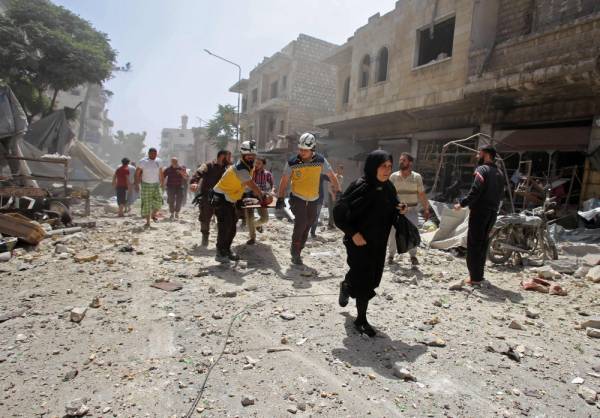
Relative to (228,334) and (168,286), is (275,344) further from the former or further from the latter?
(168,286)

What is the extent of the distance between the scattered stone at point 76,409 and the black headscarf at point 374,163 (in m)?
2.25

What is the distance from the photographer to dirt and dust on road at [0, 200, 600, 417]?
6.70ft

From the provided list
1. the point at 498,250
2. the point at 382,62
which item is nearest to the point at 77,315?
the point at 498,250

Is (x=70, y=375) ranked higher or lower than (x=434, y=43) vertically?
lower

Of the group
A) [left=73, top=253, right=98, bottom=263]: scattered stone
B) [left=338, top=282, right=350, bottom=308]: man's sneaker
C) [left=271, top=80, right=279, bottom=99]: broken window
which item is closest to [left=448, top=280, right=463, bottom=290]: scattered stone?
[left=338, top=282, right=350, bottom=308]: man's sneaker

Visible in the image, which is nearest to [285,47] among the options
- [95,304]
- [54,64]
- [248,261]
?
[54,64]

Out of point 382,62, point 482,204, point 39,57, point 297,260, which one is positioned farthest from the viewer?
point 39,57

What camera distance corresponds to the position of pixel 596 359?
272 centimetres

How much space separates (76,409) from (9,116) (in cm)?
1031

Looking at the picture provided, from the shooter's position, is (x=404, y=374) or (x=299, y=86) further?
(x=299, y=86)

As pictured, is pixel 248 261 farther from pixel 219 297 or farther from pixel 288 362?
pixel 288 362

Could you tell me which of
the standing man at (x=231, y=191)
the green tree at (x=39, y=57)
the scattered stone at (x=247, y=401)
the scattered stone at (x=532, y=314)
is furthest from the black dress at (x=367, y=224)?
the green tree at (x=39, y=57)

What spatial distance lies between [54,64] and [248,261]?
610 inches

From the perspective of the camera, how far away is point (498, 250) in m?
5.55
